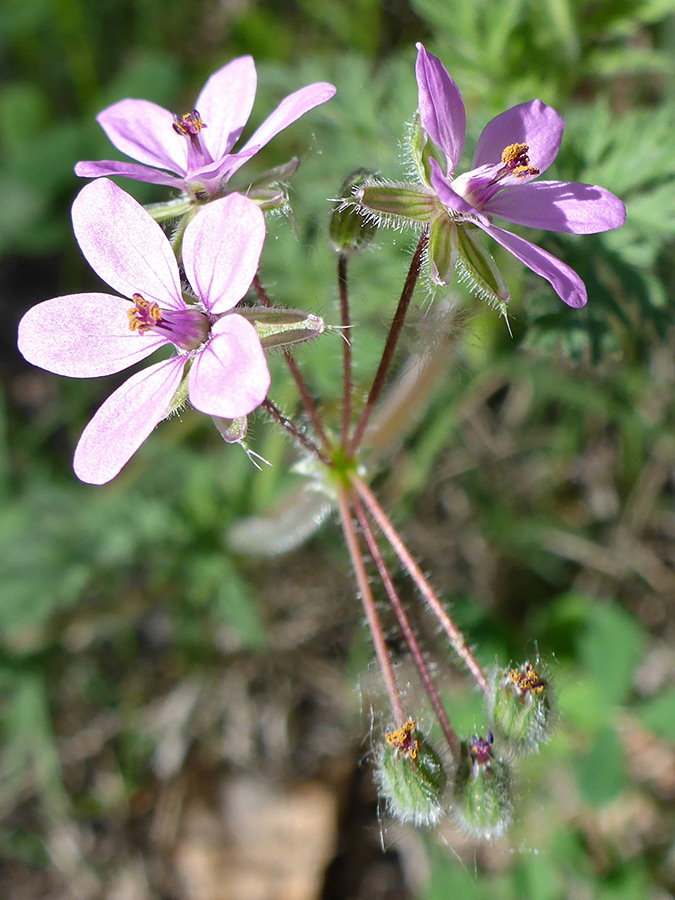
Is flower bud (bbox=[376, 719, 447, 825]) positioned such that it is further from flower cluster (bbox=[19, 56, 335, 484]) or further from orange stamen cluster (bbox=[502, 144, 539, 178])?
orange stamen cluster (bbox=[502, 144, 539, 178])

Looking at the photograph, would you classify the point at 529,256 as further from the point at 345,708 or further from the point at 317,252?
the point at 345,708

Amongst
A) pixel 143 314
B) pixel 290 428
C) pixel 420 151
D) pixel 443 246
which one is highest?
pixel 420 151

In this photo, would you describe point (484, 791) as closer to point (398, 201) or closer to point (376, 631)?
point (376, 631)

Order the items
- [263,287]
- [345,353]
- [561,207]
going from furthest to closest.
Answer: [345,353]
[263,287]
[561,207]

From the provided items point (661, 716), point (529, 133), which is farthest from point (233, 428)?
point (661, 716)

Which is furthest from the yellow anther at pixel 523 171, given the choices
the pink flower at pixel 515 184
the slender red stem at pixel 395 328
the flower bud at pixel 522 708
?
the flower bud at pixel 522 708

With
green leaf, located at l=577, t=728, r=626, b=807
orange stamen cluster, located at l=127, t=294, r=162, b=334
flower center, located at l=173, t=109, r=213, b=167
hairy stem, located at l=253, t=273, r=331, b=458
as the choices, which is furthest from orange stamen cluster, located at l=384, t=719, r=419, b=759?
green leaf, located at l=577, t=728, r=626, b=807

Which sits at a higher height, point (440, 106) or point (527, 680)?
point (440, 106)
